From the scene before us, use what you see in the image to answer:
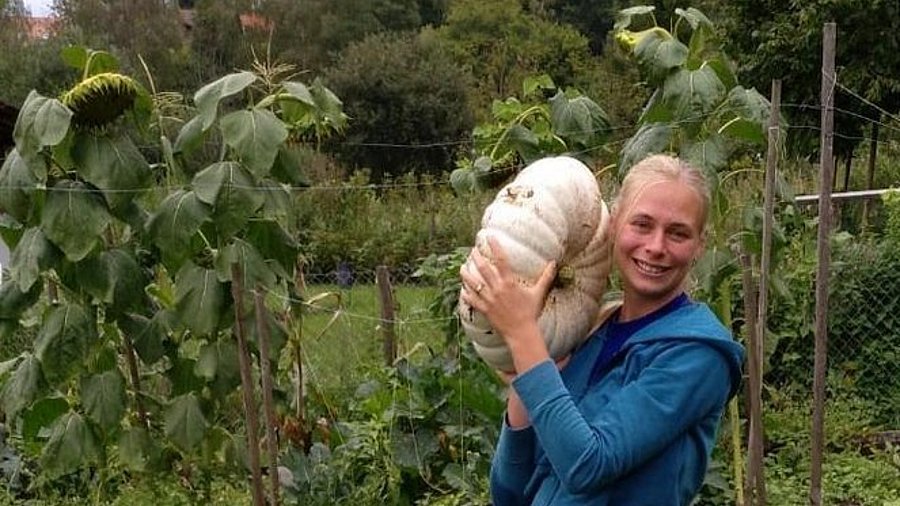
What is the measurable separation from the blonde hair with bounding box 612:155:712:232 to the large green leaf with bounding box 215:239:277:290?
75.5 inches

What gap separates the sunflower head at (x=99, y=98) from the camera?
2.99 meters

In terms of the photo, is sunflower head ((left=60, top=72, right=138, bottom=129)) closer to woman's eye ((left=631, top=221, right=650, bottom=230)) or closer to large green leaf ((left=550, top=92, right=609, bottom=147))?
large green leaf ((left=550, top=92, right=609, bottom=147))

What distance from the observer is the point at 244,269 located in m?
3.26

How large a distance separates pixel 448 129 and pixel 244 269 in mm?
17281

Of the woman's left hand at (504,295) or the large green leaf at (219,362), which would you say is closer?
the woman's left hand at (504,295)

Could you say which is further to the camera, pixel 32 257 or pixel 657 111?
pixel 657 111

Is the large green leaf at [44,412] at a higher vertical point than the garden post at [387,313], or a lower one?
higher

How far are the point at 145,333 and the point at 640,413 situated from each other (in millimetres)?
2394

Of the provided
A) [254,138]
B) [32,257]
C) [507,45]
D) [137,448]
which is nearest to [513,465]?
[254,138]

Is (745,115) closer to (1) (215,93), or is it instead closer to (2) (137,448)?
(1) (215,93)

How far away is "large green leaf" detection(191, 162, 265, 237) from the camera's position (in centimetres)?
308

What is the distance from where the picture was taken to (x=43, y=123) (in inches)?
115

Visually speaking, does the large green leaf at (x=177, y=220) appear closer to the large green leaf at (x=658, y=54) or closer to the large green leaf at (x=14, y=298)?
the large green leaf at (x=14, y=298)

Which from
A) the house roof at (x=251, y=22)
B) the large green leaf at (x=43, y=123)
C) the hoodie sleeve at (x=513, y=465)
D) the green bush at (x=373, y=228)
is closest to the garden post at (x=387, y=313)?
the large green leaf at (x=43, y=123)
